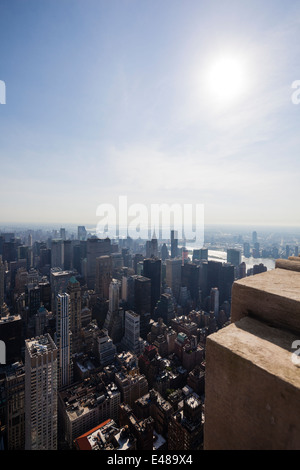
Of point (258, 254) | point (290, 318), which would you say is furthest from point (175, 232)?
point (290, 318)

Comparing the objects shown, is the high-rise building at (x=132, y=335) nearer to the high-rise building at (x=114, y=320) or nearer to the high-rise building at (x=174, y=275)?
the high-rise building at (x=114, y=320)

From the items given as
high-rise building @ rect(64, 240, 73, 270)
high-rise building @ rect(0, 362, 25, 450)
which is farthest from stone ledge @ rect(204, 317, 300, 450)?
high-rise building @ rect(64, 240, 73, 270)

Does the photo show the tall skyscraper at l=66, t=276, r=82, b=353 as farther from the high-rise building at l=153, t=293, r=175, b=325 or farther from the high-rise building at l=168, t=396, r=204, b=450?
the high-rise building at l=153, t=293, r=175, b=325

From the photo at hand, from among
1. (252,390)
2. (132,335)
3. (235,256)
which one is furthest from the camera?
(235,256)

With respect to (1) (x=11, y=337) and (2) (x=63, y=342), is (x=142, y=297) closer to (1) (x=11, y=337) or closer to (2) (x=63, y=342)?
(2) (x=63, y=342)

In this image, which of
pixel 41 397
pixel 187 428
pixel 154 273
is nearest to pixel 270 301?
pixel 41 397
